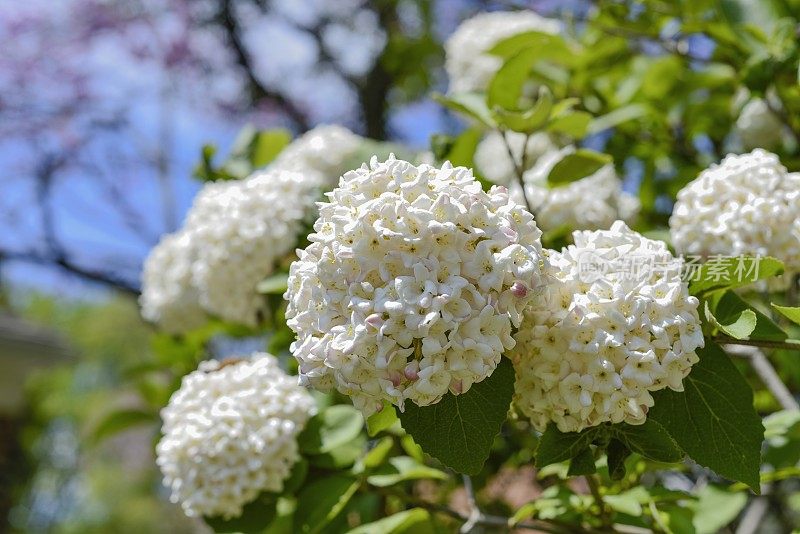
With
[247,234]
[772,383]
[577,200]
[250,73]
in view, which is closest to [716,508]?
[772,383]

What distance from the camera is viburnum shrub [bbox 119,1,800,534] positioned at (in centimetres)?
59

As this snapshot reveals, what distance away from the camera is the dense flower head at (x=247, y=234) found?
121 cm

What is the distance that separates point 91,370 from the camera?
12.4m

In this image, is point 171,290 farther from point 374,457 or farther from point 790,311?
point 790,311

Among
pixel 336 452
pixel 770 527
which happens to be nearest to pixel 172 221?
pixel 770 527

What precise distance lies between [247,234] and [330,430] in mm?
351

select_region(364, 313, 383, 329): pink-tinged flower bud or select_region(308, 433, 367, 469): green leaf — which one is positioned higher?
select_region(364, 313, 383, 329): pink-tinged flower bud

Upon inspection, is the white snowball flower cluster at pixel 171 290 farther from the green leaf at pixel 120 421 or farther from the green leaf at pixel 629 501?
the green leaf at pixel 629 501

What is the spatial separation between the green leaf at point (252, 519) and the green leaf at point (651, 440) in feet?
1.61

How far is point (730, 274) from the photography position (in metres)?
0.73

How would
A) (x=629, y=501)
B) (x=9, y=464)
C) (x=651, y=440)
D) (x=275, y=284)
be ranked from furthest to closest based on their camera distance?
(x=9, y=464)
(x=275, y=284)
(x=629, y=501)
(x=651, y=440)

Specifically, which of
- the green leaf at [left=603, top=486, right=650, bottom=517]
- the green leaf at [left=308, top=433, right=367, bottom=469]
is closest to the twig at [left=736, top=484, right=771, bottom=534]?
the green leaf at [left=603, top=486, right=650, bottom=517]

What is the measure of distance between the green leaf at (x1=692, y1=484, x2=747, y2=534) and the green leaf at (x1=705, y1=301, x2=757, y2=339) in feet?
1.41

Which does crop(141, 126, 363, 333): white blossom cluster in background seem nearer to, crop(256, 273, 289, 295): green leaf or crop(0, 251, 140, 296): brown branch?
crop(256, 273, 289, 295): green leaf
